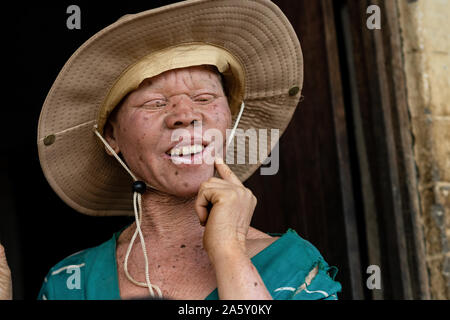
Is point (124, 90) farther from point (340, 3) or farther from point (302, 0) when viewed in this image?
point (340, 3)

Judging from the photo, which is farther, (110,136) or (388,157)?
(388,157)

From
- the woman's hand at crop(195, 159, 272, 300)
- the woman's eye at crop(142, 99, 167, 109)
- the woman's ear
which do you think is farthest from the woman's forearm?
the woman's ear

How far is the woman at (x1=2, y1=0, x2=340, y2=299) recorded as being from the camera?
1.62 metres

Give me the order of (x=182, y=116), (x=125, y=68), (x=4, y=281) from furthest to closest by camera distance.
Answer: (x=125, y=68) → (x=182, y=116) → (x=4, y=281)

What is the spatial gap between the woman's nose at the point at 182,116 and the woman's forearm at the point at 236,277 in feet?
1.46

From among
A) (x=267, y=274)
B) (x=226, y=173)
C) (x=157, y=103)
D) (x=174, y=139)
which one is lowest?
(x=267, y=274)

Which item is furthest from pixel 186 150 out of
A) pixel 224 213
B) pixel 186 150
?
pixel 224 213

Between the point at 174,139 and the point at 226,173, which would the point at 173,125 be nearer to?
the point at 174,139

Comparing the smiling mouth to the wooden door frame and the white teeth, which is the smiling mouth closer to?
the white teeth

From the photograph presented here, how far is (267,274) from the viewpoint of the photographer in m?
1.61

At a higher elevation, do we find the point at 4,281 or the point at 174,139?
the point at 174,139

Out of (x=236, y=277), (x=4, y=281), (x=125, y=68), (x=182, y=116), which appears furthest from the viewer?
(x=125, y=68)

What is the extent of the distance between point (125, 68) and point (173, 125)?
30 cm

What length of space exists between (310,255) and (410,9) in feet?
4.39
